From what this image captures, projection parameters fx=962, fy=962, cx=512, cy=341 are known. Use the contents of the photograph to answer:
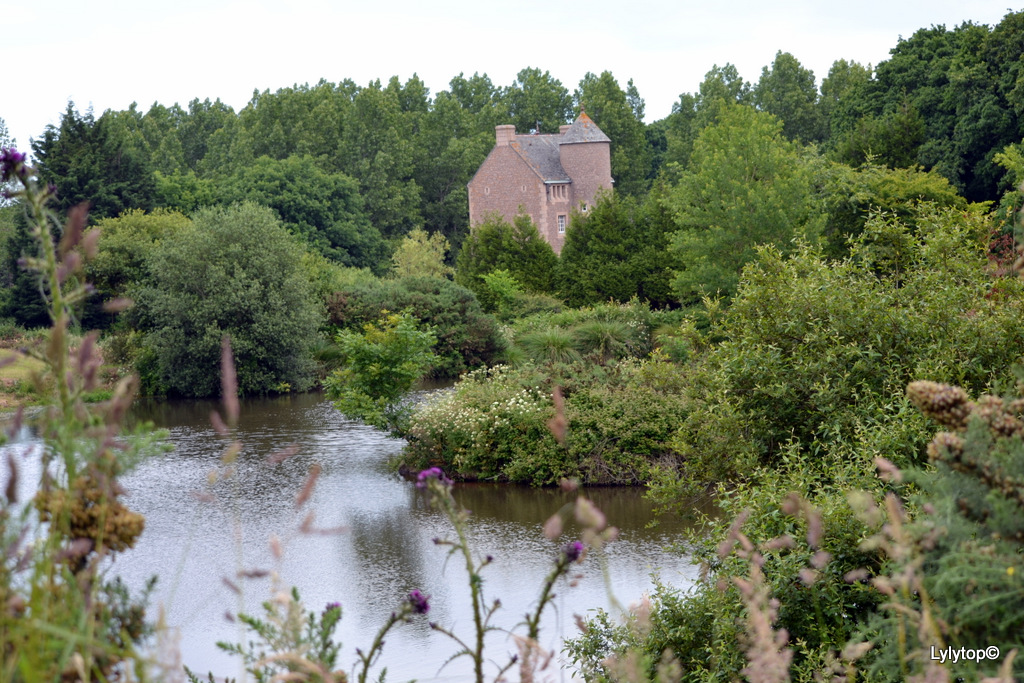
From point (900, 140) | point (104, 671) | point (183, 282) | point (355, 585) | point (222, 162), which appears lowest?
point (355, 585)

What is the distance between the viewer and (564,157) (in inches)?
1903

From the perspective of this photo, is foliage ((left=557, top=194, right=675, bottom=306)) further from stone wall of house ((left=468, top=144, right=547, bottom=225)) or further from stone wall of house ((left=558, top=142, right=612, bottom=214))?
stone wall of house ((left=558, top=142, right=612, bottom=214))

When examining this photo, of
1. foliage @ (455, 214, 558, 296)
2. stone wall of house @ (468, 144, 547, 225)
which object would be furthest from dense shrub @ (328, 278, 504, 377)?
stone wall of house @ (468, 144, 547, 225)

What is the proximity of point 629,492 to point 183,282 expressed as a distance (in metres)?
16.0

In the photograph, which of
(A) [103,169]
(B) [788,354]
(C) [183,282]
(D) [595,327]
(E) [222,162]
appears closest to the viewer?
(B) [788,354]

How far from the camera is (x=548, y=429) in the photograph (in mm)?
14289

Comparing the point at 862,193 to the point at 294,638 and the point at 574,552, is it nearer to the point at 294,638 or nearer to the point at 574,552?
the point at 574,552

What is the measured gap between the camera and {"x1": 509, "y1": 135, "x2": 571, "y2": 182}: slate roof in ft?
156

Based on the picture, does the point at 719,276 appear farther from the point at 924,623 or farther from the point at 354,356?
the point at 924,623

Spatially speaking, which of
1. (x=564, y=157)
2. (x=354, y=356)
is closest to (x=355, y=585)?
(x=354, y=356)

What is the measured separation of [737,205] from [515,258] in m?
12.3

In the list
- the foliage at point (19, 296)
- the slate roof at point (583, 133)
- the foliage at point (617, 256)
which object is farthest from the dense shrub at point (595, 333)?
the slate roof at point (583, 133)

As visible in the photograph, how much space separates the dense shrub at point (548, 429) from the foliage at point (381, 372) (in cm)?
Answer: 58

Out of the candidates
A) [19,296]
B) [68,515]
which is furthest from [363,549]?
[19,296]
